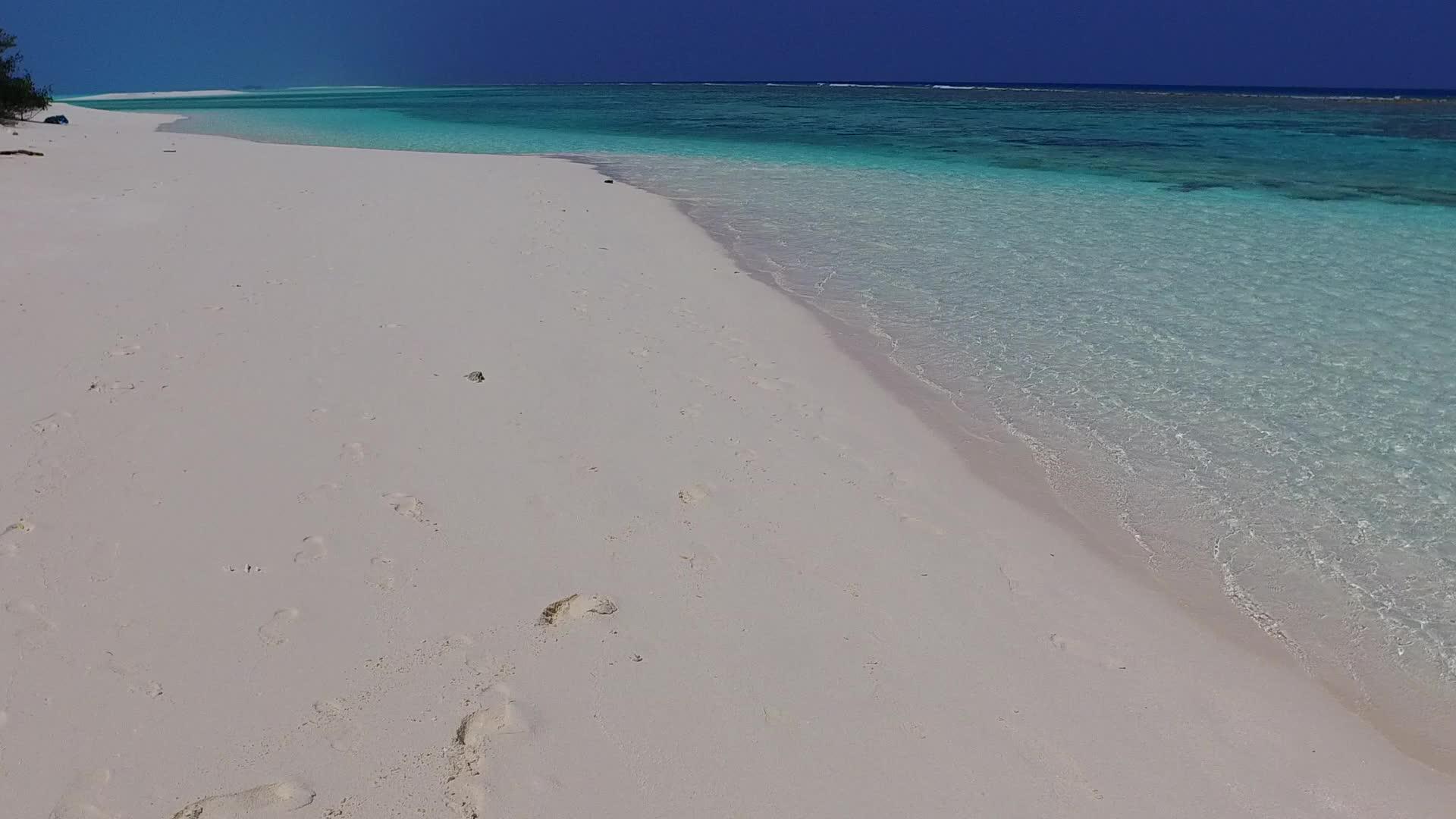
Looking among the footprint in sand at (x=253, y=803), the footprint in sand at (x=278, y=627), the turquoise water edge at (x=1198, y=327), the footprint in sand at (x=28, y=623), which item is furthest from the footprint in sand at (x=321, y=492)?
the turquoise water edge at (x=1198, y=327)

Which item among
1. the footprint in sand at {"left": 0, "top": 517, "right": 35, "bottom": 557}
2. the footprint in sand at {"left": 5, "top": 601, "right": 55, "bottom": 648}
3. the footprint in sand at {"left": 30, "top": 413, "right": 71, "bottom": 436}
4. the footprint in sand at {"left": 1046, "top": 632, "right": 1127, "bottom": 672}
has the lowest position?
the footprint in sand at {"left": 1046, "top": 632, "right": 1127, "bottom": 672}

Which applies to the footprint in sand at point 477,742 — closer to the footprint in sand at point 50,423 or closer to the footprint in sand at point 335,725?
the footprint in sand at point 335,725

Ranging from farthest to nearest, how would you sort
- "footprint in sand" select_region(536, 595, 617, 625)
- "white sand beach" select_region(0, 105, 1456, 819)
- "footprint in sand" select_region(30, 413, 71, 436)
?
"footprint in sand" select_region(30, 413, 71, 436), "footprint in sand" select_region(536, 595, 617, 625), "white sand beach" select_region(0, 105, 1456, 819)

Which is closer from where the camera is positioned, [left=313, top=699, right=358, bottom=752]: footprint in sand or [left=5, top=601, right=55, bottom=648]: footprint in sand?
[left=313, top=699, right=358, bottom=752]: footprint in sand

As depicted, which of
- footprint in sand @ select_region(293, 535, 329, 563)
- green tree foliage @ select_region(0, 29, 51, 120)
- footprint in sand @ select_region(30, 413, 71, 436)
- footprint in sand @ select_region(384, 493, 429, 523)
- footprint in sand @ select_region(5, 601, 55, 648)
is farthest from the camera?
green tree foliage @ select_region(0, 29, 51, 120)

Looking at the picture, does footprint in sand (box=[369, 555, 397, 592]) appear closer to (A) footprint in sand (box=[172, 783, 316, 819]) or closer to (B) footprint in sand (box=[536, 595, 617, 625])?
(B) footprint in sand (box=[536, 595, 617, 625])

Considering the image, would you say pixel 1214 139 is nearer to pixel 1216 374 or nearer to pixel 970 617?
pixel 1216 374

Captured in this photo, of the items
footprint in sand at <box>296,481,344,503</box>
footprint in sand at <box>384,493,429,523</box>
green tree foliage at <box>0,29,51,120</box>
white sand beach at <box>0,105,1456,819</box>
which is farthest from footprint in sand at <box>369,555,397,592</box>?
green tree foliage at <box>0,29,51,120</box>

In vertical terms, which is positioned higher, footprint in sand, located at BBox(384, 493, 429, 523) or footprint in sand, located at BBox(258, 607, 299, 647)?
footprint in sand, located at BBox(384, 493, 429, 523)

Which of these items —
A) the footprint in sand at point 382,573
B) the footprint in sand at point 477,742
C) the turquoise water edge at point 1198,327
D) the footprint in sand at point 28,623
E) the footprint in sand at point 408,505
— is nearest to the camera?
the footprint in sand at point 477,742
